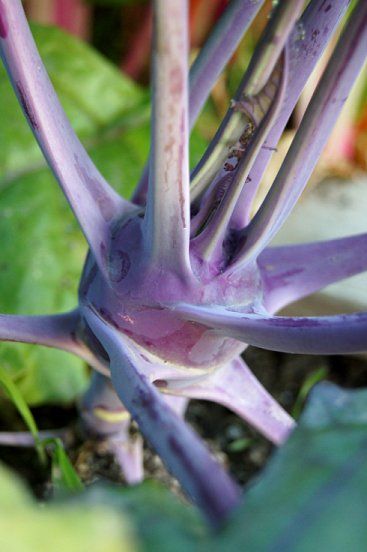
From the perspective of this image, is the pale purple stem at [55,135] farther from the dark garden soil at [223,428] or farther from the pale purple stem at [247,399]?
the dark garden soil at [223,428]

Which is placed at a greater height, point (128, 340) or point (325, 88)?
point (325, 88)

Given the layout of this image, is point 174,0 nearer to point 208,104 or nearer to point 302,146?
point 302,146

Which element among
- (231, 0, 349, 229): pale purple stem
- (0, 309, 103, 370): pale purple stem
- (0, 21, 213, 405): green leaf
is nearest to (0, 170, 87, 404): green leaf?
(0, 21, 213, 405): green leaf

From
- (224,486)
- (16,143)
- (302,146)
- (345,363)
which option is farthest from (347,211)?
(224,486)

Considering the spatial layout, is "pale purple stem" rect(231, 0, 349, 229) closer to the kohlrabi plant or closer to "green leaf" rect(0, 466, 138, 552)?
the kohlrabi plant

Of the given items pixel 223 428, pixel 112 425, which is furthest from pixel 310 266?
pixel 223 428

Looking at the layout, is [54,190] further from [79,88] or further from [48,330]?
[48,330]
